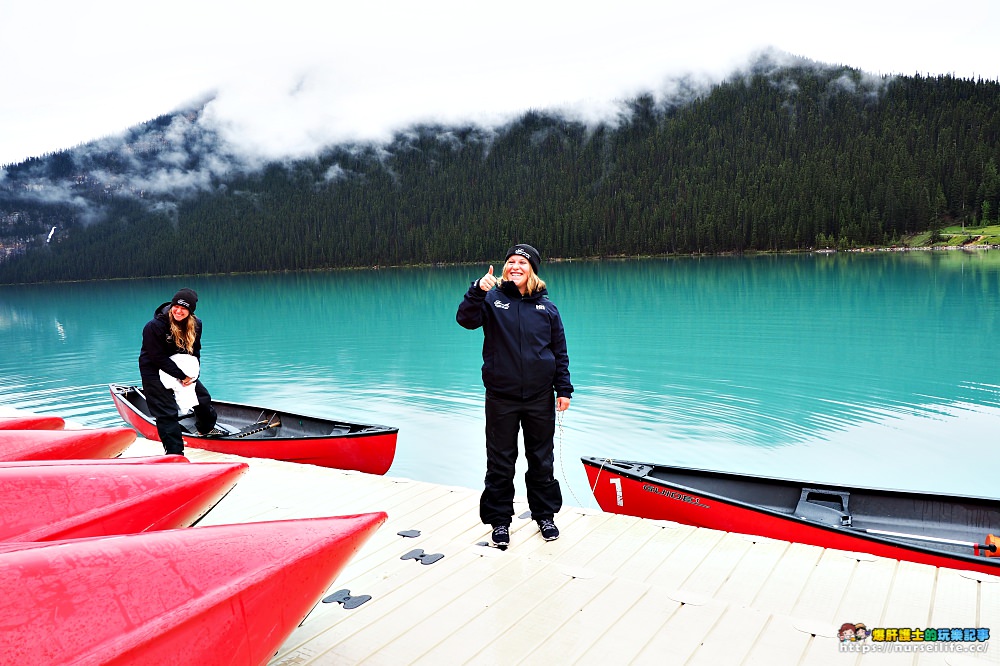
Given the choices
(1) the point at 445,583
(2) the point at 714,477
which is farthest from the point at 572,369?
(1) the point at 445,583

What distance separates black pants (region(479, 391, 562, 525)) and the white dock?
0.25 metres

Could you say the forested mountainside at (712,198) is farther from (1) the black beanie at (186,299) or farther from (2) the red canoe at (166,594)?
(2) the red canoe at (166,594)

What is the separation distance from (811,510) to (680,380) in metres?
11.9

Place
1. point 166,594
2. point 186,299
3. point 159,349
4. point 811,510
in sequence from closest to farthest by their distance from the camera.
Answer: point 166,594 → point 811,510 → point 186,299 → point 159,349

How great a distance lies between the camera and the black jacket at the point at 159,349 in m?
7.70

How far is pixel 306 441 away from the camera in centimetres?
896

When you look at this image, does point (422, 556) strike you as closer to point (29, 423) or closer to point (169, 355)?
point (169, 355)

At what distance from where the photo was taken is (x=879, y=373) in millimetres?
18359

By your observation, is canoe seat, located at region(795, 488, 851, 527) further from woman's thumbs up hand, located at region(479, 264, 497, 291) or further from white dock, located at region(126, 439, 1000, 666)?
woman's thumbs up hand, located at region(479, 264, 497, 291)

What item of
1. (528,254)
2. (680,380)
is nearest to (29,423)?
(528,254)

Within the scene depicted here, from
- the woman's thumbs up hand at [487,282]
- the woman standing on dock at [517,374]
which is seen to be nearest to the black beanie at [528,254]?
the woman standing on dock at [517,374]

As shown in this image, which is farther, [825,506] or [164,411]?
[164,411]

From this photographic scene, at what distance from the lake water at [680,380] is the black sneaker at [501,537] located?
350 centimetres

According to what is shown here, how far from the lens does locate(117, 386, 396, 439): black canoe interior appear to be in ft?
30.6
